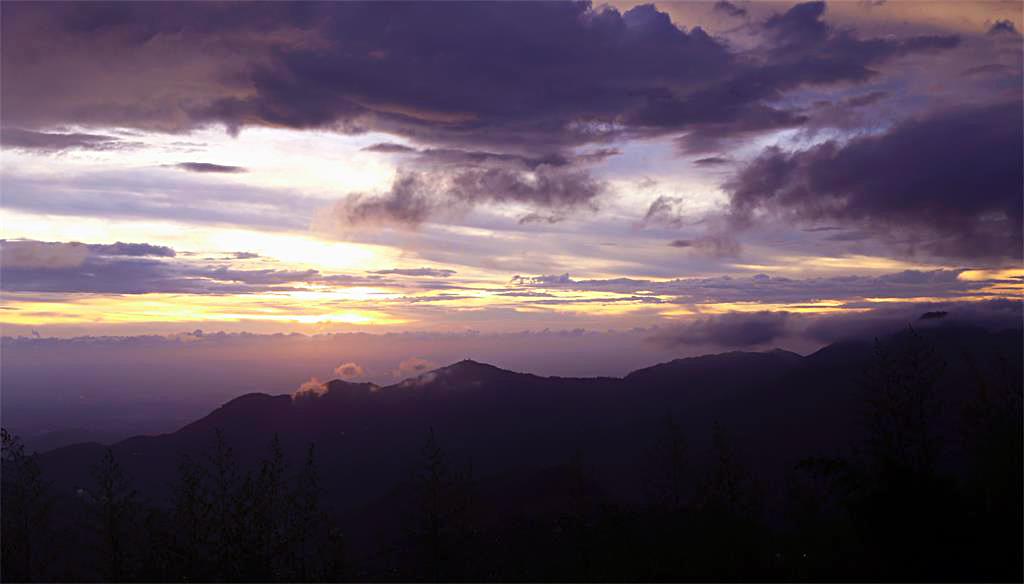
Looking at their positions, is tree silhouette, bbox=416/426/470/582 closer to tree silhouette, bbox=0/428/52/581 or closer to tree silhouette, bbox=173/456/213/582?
tree silhouette, bbox=173/456/213/582

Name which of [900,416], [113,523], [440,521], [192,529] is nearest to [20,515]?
[113,523]

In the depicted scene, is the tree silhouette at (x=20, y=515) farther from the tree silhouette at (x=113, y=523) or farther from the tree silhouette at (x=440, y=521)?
the tree silhouette at (x=440, y=521)

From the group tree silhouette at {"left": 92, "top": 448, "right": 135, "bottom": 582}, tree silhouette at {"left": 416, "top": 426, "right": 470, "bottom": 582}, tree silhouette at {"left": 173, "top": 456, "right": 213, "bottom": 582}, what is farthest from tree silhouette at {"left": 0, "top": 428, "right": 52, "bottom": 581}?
tree silhouette at {"left": 416, "top": 426, "right": 470, "bottom": 582}

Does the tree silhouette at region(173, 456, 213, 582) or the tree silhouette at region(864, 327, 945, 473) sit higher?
the tree silhouette at region(864, 327, 945, 473)

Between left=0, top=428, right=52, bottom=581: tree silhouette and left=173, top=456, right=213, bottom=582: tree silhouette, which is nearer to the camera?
left=173, top=456, right=213, bottom=582: tree silhouette

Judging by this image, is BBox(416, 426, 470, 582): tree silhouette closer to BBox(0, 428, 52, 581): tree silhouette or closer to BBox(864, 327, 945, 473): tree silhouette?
BBox(0, 428, 52, 581): tree silhouette

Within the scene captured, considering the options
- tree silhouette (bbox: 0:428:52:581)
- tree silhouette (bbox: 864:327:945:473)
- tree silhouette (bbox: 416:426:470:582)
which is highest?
tree silhouette (bbox: 864:327:945:473)

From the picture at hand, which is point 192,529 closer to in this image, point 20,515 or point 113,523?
point 113,523

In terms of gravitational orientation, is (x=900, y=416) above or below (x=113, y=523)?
above

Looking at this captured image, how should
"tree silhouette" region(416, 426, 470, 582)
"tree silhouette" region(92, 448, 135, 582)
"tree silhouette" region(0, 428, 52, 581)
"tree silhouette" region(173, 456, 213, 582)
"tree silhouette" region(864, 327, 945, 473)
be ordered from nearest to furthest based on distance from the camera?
"tree silhouette" region(173, 456, 213, 582) → "tree silhouette" region(0, 428, 52, 581) → "tree silhouette" region(92, 448, 135, 582) → "tree silhouette" region(864, 327, 945, 473) → "tree silhouette" region(416, 426, 470, 582)

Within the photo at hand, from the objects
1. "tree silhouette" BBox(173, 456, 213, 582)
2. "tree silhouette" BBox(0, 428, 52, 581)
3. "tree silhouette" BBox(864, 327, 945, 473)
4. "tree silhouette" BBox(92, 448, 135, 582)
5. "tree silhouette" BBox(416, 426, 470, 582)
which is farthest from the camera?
"tree silhouette" BBox(416, 426, 470, 582)

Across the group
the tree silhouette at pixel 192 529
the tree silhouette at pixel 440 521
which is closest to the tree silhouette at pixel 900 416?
the tree silhouette at pixel 440 521

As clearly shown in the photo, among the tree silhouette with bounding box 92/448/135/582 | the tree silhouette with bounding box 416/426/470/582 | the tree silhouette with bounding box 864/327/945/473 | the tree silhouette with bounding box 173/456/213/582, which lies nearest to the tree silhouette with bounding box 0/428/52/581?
the tree silhouette with bounding box 92/448/135/582

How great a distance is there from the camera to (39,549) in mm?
62375
